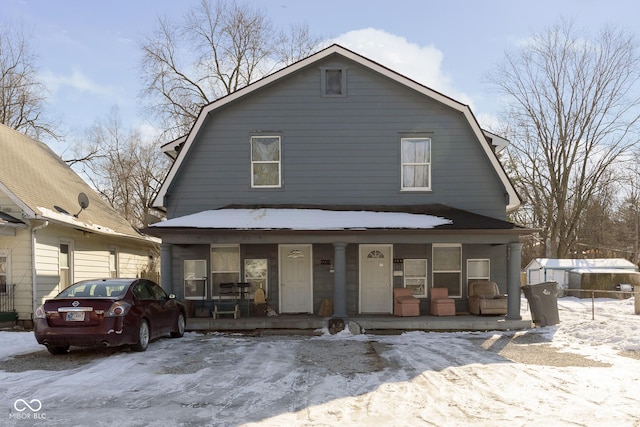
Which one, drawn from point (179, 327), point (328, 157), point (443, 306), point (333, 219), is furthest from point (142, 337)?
point (443, 306)

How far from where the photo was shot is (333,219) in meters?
12.8

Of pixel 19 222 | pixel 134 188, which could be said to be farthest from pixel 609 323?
pixel 134 188

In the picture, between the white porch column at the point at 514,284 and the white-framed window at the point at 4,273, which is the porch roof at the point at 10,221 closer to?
the white-framed window at the point at 4,273

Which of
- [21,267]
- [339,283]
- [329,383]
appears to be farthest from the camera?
[21,267]

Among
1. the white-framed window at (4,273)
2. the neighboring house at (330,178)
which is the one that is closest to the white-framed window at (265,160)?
the neighboring house at (330,178)

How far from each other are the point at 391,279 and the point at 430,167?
3.57 metres

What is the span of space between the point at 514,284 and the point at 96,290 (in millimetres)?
10051

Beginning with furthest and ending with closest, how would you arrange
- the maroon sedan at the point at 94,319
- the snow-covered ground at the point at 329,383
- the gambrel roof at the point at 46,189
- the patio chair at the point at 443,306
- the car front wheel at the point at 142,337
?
1. the gambrel roof at the point at 46,189
2. the patio chair at the point at 443,306
3. the car front wheel at the point at 142,337
4. the maroon sedan at the point at 94,319
5. the snow-covered ground at the point at 329,383

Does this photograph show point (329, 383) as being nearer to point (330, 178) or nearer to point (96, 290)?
point (96, 290)

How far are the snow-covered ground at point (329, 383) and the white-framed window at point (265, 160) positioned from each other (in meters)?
5.29

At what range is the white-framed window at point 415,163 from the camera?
47.1 feet

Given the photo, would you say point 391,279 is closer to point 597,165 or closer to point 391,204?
point 391,204

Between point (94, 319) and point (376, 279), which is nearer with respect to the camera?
point (94, 319)

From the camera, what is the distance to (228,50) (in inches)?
1236
